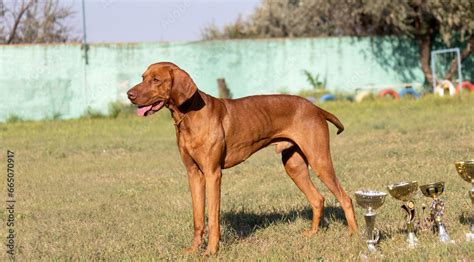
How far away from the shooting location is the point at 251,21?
4203cm

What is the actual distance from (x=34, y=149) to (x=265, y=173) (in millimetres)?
6042

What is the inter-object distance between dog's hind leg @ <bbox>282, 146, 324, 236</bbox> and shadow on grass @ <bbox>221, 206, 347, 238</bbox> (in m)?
0.21

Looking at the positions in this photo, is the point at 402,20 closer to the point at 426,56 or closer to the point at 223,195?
the point at 426,56

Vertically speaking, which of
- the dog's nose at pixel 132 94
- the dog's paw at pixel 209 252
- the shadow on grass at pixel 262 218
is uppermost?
the dog's nose at pixel 132 94

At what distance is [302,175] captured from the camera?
7.22m

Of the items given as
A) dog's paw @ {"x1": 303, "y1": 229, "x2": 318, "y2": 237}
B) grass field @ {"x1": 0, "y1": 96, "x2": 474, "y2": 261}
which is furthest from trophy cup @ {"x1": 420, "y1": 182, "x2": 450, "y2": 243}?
dog's paw @ {"x1": 303, "y1": 229, "x2": 318, "y2": 237}

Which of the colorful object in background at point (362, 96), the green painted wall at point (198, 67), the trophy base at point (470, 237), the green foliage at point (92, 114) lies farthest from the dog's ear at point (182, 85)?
the green painted wall at point (198, 67)

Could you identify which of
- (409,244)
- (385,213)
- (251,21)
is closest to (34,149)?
(385,213)

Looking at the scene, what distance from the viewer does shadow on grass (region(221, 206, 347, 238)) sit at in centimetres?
734

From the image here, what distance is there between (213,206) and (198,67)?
19.8 m

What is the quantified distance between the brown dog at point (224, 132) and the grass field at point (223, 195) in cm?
44

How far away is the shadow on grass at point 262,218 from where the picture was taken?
24.1 ft

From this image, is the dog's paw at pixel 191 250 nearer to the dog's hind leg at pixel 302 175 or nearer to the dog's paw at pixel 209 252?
the dog's paw at pixel 209 252

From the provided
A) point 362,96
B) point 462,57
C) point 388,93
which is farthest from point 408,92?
point 462,57
